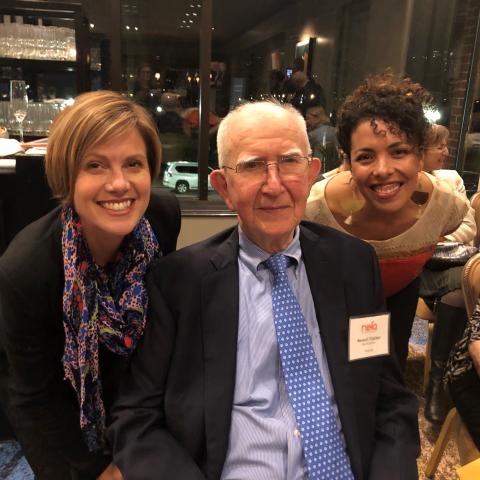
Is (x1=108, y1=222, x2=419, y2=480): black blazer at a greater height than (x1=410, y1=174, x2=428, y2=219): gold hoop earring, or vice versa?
(x1=410, y1=174, x2=428, y2=219): gold hoop earring

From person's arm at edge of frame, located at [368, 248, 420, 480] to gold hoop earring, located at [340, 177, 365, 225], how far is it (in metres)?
0.44

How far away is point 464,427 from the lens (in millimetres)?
1830

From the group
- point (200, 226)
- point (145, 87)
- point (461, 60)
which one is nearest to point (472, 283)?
point (200, 226)

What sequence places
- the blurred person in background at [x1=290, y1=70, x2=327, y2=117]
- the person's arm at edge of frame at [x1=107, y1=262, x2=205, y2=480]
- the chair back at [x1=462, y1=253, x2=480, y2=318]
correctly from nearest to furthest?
the person's arm at edge of frame at [x1=107, y1=262, x2=205, y2=480] < the chair back at [x1=462, y1=253, x2=480, y2=318] < the blurred person in background at [x1=290, y1=70, x2=327, y2=117]

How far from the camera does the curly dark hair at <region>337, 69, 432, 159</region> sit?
1.67 metres

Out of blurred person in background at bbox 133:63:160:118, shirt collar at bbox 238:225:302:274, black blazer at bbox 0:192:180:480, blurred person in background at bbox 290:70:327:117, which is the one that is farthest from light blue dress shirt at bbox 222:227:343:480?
blurred person in background at bbox 290:70:327:117

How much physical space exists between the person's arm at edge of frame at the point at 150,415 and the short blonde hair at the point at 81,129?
0.35 m

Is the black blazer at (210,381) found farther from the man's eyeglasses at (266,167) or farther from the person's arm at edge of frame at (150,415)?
the man's eyeglasses at (266,167)

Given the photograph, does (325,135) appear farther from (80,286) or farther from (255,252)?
(80,286)

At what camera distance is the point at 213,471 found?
3.97 feet

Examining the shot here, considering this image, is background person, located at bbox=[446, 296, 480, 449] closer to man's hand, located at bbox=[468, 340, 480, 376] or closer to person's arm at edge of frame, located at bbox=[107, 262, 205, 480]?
man's hand, located at bbox=[468, 340, 480, 376]

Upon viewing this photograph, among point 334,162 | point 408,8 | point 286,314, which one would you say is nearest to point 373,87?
point 286,314

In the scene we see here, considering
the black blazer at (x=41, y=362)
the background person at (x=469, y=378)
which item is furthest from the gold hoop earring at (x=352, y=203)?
the black blazer at (x=41, y=362)

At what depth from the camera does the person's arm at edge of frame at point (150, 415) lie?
119cm
